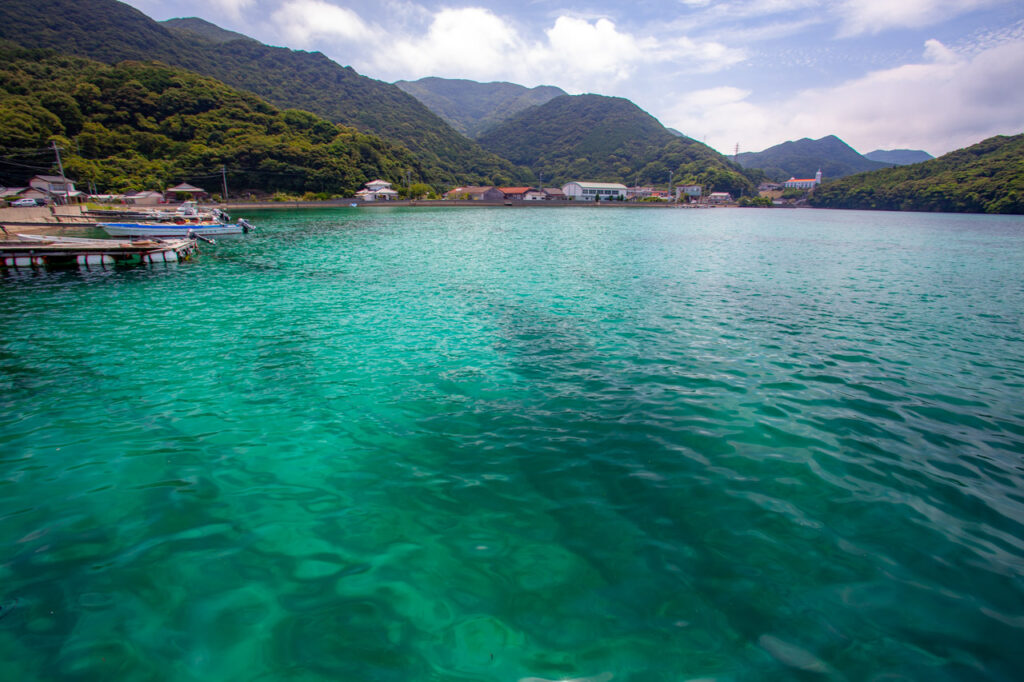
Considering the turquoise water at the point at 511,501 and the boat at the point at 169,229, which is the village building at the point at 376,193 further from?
the turquoise water at the point at 511,501

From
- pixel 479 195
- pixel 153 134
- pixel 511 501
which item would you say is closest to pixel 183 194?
pixel 153 134

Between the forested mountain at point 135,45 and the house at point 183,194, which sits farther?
the forested mountain at point 135,45

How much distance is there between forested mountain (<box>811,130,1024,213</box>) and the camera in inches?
4198

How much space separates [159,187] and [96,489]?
10503 centimetres

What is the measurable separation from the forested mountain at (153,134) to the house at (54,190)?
7880mm

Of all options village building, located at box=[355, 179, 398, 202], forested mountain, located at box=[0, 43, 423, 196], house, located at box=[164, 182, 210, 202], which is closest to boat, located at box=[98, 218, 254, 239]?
house, located at box=[164, 182, 210, 202]

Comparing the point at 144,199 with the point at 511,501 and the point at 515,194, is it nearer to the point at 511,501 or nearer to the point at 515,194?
the point at 511,501

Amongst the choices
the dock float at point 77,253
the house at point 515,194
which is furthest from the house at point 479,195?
the dock float at point 77,253

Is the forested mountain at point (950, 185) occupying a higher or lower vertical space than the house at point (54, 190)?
higher

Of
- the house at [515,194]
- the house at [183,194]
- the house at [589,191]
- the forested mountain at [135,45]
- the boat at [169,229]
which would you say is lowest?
the boat at [169,229]

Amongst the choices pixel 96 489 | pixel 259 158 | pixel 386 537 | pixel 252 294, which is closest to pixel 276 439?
pixel 96 489

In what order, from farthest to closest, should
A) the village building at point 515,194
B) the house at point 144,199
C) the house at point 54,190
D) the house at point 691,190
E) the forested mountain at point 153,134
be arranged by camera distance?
1. the house at point 691,190
2. the village building at point 515,194
3. the forested mountain at point 153,134
4. the house at point 144,199
5. the house at point 54,190

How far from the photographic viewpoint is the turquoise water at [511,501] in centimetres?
394

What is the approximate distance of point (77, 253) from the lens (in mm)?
23500
